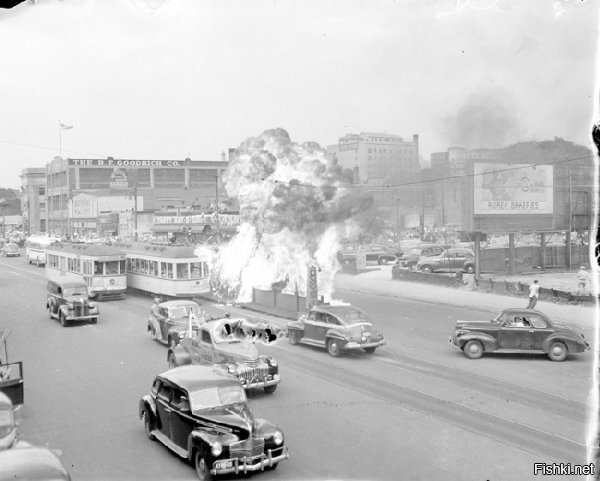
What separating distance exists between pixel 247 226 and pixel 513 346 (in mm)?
12593

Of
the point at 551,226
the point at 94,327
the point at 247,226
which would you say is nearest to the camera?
the point at 94,327

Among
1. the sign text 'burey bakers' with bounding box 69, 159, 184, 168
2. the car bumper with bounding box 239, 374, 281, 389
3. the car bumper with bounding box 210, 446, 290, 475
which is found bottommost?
the car bumper with bounding box 210, 446, 290, 475

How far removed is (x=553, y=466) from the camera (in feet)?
27.6

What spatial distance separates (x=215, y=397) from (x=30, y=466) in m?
3.16

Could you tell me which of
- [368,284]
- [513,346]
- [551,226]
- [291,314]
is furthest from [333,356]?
[551,226]

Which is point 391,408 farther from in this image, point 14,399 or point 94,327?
point 94,327

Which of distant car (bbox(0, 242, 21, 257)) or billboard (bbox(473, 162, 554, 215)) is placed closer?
billboard (bbox(473, 162, 554, 215))

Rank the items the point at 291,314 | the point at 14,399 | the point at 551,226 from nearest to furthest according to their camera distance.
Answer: the point at 14,399 < the point at 291,314 < the point at 551,226

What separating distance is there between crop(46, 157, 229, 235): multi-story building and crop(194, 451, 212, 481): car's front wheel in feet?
134

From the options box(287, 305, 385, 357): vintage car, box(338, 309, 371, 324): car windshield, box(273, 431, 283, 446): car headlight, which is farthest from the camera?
box(338, 309, 371, 324): car windshield

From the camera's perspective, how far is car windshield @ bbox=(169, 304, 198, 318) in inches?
671

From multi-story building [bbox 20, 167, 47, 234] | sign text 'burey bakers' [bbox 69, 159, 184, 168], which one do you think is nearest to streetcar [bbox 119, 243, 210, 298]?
multi-story building [bbox 20, 167, 47, 234]

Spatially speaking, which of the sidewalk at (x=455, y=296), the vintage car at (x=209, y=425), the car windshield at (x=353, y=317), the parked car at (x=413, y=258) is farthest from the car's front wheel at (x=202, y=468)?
the parked car at (x=413, y=258)

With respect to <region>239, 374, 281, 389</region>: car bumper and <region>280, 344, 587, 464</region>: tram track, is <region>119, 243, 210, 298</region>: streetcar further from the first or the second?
<region>239, 374, 281, 389</region>: car bumper
